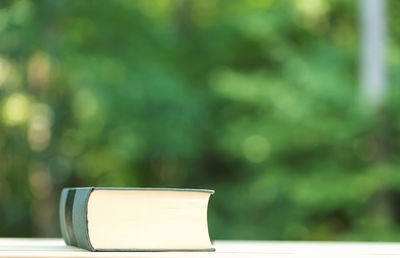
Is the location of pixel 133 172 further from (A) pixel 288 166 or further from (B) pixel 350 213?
(B) pixel 350 213

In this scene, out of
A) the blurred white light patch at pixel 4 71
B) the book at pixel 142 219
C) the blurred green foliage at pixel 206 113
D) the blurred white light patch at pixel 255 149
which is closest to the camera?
the book at pixel 142 219

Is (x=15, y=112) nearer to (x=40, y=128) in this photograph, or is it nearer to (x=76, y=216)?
(x=40, y=128)

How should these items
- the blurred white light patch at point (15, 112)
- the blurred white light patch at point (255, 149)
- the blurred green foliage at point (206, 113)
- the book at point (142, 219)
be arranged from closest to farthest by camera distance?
the book at point (142, 219) → the blurred green foliage at point (206, 113) → the blurred white light patch at point (255, 149) → the blurred white light patch at point (15, 112)

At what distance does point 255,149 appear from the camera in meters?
6.26

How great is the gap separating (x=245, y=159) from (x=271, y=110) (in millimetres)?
418

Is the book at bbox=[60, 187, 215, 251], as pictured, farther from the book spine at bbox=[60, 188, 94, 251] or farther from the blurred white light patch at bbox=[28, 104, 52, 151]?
the blurred white light patch at bbox=[28, 104, 52, 151]

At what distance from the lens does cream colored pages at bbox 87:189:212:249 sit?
2.15 feet

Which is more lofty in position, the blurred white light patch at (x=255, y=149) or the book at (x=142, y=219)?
the book at (x=142, y=219)

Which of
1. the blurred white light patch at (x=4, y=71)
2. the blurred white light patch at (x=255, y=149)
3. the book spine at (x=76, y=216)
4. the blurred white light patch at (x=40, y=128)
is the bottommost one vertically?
the blurred white light patch at (x=255, y=149)

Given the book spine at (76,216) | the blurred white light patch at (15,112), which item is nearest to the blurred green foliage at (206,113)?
the blurred white light patch at (15,112)

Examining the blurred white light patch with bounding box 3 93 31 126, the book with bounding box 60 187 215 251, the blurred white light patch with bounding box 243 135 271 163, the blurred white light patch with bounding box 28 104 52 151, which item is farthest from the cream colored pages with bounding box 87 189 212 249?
the blurred white light patch with bounding box 3 93 31 126

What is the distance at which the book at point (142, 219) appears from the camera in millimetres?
652

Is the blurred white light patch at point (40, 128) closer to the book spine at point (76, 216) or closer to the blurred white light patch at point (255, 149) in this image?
the blurred white light patch at point (255, 149)

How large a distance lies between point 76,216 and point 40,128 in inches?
236
